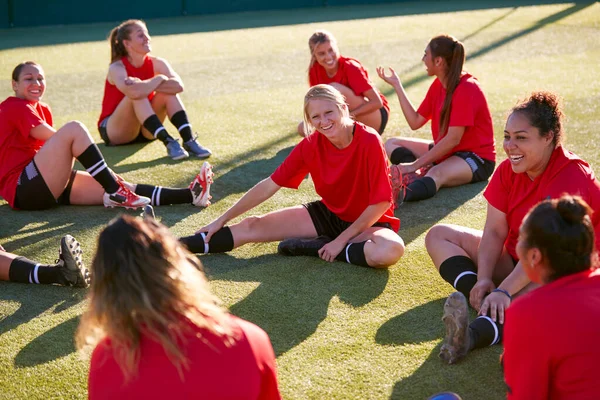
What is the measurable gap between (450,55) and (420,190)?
1.02 metres

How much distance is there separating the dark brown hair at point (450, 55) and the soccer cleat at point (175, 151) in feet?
7.81

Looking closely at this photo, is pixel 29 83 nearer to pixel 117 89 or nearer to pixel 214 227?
pixel 214 227

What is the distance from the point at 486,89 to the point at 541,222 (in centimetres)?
698

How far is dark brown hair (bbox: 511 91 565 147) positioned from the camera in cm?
334

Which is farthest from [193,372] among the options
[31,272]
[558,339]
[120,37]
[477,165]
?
[120,37]

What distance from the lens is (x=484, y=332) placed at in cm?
324

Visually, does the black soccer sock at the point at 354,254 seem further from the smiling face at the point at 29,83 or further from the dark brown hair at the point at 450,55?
the smiling face at the point at 29,83

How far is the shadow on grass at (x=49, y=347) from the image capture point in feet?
10.9

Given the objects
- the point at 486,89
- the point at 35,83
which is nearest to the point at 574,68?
the point at 486,89

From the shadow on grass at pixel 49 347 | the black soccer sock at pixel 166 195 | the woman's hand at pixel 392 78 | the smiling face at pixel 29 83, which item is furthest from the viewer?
the woman's hand at pixel 392 78

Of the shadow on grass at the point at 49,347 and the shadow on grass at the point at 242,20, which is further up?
the shadow on grass at the point at 242,20

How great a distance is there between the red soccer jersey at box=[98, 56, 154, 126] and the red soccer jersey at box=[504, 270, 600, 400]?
516 cm

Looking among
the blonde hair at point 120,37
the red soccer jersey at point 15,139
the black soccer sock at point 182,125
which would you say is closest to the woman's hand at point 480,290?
the red soccer jersey at point 15,139

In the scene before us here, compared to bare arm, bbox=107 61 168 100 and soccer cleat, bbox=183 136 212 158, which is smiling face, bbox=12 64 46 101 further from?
soccer cleat, bbox=183 136 212 158
